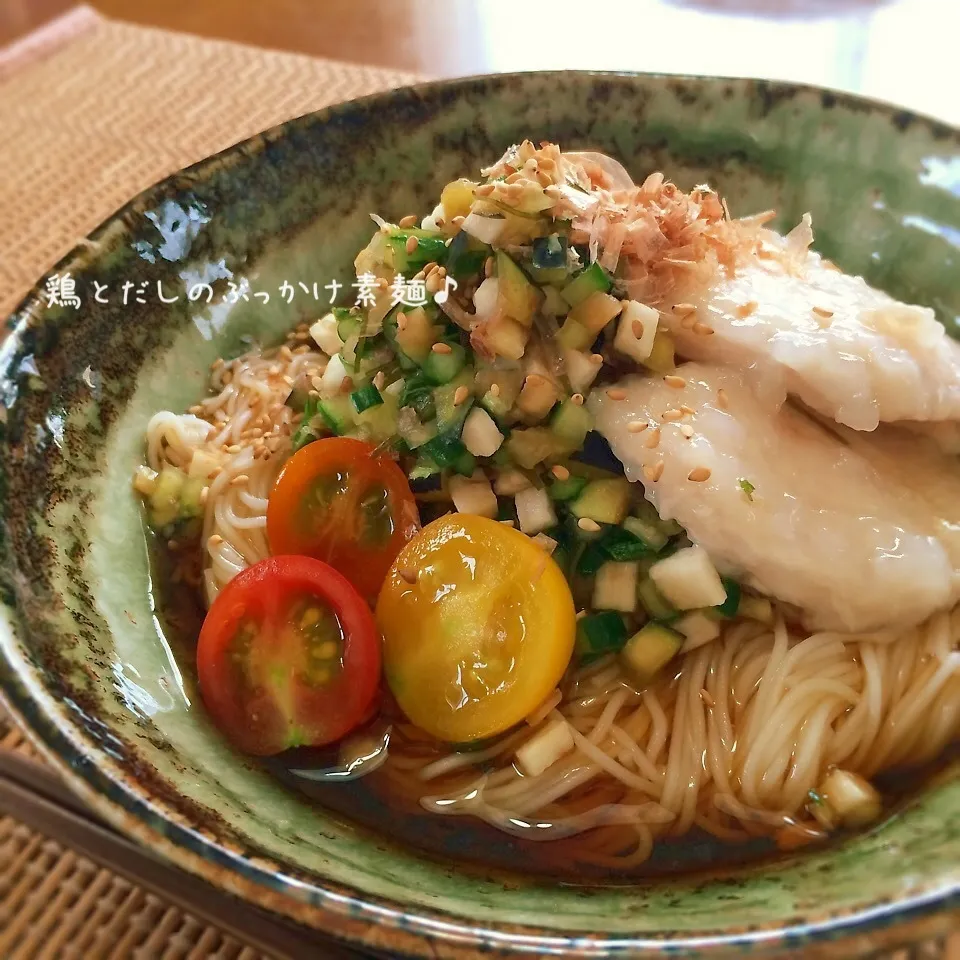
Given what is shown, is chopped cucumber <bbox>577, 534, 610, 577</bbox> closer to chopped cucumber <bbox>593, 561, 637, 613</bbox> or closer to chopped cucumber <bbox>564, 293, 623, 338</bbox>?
chopped cucumber <bbox>593, 561, 637, 613</bbox>

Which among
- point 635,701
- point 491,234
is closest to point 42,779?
point 635,701

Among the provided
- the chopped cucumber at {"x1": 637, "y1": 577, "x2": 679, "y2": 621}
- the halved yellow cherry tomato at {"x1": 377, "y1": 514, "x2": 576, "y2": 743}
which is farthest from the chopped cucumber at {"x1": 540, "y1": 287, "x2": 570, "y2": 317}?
the chopped cucumber at {"x1": 637, "y1": 577, "x2": 679, "y2": 621}

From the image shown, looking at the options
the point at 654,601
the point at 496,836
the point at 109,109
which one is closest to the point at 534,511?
the point at 654,601

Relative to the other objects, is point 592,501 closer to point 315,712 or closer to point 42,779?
point 315,712

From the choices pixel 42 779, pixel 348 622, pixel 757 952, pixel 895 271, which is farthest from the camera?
pixel 895 271

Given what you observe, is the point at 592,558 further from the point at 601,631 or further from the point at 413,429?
the point at 413,429

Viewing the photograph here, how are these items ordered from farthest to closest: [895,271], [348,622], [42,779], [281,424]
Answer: [895,271]
[281,424]
[42,779]
[348,622]
